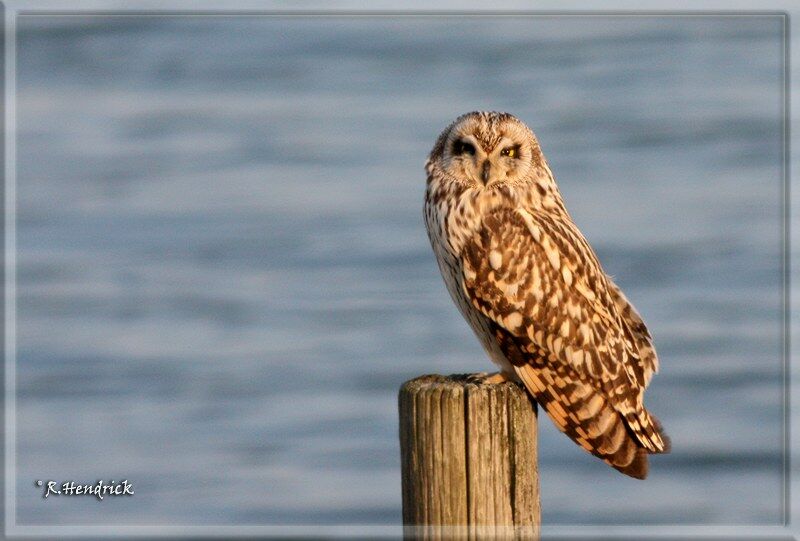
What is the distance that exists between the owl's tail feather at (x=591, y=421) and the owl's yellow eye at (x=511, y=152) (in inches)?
39.1

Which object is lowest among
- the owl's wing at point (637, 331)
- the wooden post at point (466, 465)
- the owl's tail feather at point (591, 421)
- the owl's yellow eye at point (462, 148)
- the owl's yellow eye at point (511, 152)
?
the wooden post at point (466, 465)

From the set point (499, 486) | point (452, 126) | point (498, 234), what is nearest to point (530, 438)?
point (499, 486)

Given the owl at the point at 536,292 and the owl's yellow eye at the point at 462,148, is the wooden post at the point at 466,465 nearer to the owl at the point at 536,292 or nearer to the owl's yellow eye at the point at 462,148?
the owl at the point at 536,292

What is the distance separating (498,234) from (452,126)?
1.81ft

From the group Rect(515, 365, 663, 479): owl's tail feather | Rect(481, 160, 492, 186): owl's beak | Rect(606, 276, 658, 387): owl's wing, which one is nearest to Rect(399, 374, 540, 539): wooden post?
Rect(515, 365, 663, 479): owl's tail feather

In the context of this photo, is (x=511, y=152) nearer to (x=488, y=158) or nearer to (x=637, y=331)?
(x=488, y=158)

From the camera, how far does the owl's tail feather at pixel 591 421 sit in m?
4.71

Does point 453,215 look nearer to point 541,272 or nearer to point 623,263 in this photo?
point 541,272

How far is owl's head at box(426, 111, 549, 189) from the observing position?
5.09 m

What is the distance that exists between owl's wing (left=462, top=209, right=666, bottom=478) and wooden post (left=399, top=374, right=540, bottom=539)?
1.03 metres

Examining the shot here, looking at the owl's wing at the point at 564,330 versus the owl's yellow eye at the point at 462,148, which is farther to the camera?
the owl's yellow eye at the point at 462,148
